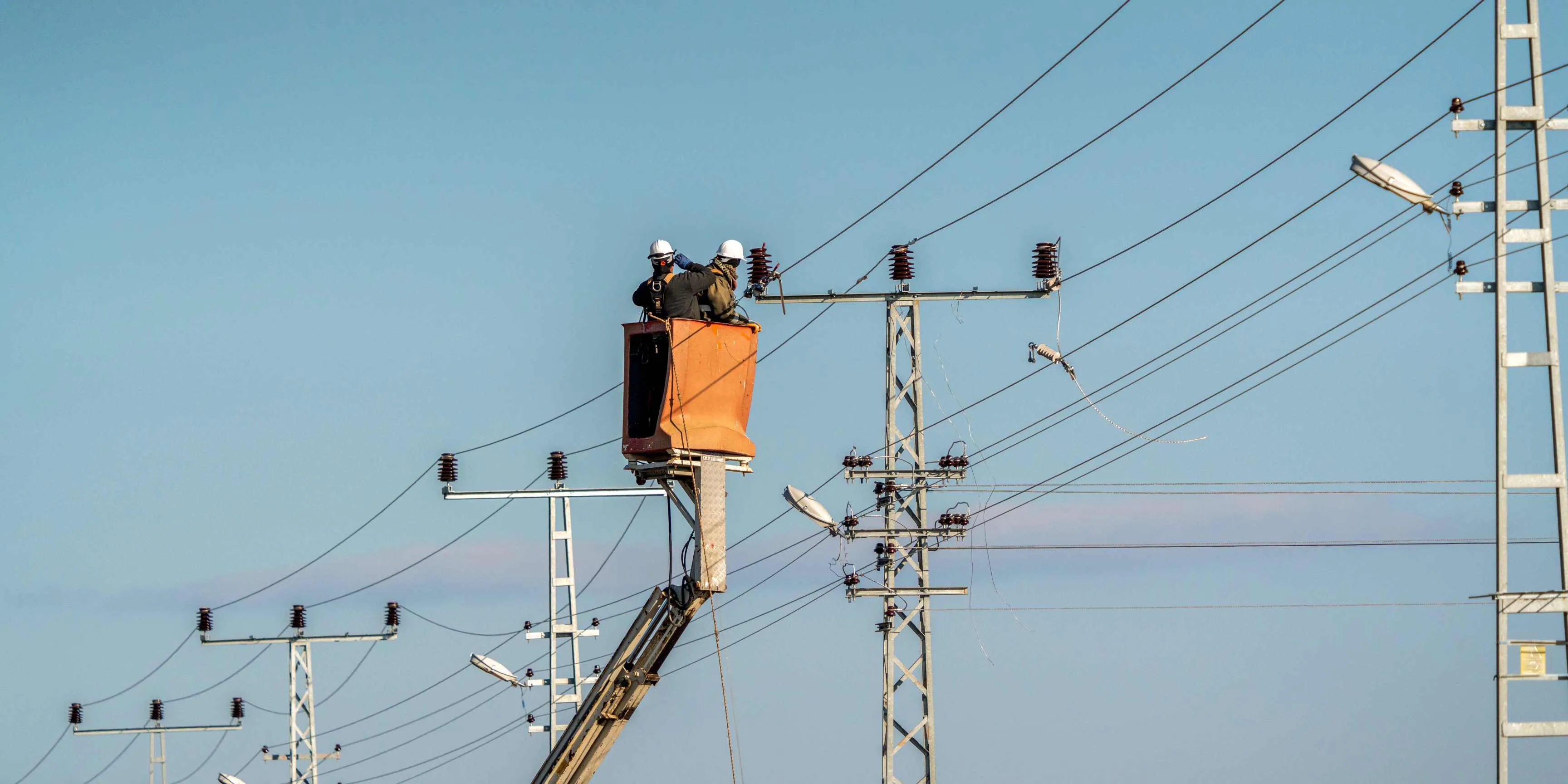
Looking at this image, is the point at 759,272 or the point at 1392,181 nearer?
the point at 1392,181

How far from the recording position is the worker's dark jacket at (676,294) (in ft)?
95.0

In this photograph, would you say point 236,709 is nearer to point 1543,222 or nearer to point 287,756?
point 287,756

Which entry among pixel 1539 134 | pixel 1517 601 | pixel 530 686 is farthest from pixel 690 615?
pixel 530 686

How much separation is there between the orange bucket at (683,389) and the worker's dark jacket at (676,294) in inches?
7.8

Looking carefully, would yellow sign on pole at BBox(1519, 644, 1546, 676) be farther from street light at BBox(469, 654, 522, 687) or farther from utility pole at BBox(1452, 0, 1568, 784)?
street light at BBox(469, 654, 522, 687)

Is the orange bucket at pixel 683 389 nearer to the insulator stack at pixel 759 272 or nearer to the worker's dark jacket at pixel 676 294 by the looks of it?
the worker's dark jacket at pixel 676 294

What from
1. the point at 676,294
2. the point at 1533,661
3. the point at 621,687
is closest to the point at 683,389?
the point at 676,294

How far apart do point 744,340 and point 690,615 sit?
3699 mm

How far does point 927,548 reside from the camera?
43.2 m

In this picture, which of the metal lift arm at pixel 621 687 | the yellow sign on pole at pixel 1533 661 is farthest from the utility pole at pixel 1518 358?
the metal lift arm at pixel 621 687

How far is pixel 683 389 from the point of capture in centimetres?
2877

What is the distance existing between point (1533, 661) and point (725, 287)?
11.5 m

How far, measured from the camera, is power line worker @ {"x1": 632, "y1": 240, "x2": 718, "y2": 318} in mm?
28969

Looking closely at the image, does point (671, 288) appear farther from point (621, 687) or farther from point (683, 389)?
point (621, 687)
